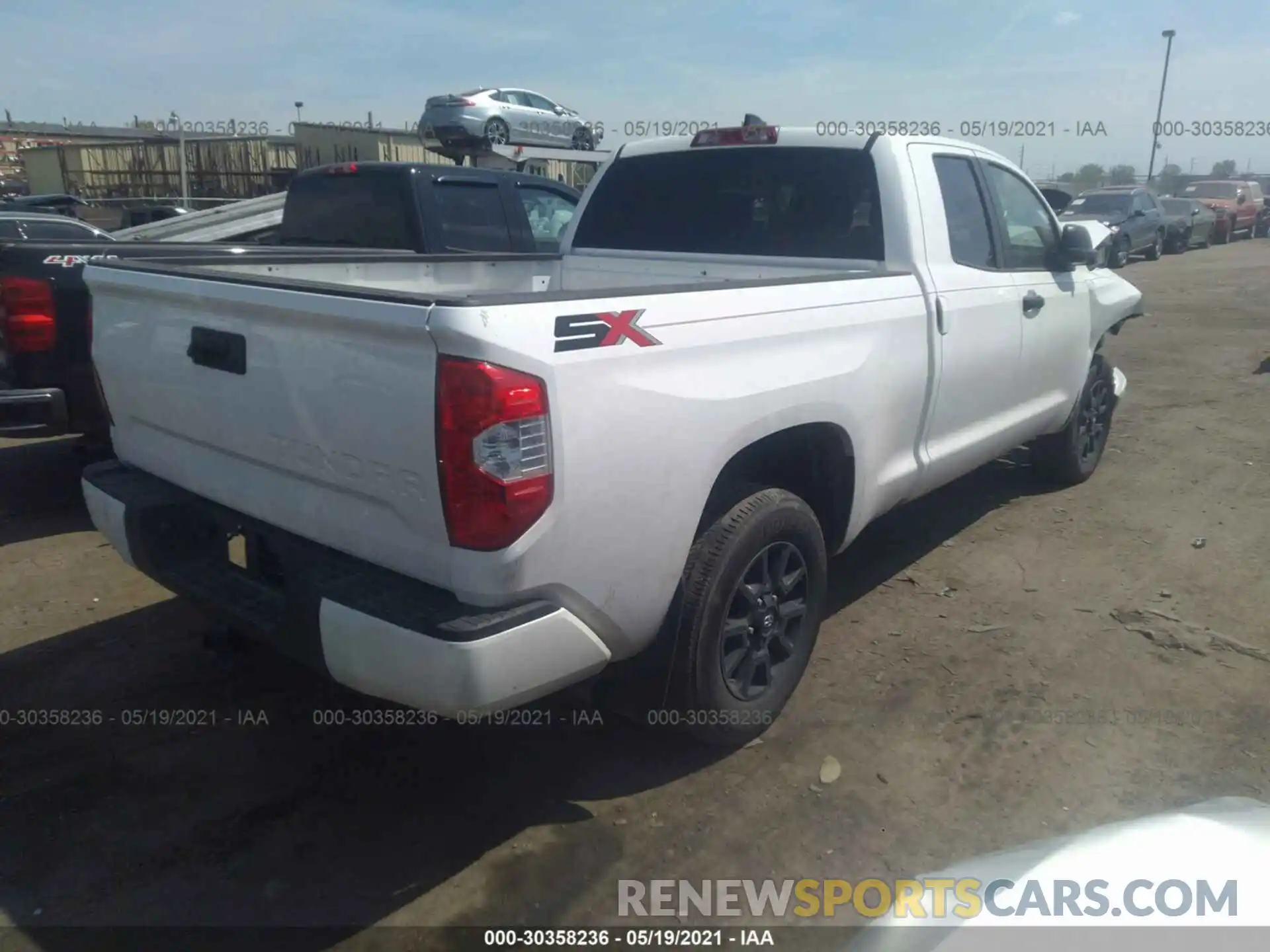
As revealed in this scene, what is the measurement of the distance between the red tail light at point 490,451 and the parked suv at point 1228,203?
30.1 m

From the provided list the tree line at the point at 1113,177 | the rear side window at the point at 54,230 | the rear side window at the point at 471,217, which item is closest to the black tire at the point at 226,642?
the rear side window at the point at 471,217

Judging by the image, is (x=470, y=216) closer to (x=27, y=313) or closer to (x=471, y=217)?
(x=471, y=217)

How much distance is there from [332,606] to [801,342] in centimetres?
165

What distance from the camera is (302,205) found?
7.12 meters

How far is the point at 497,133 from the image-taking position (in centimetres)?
1725

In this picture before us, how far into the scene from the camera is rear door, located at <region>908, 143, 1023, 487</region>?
13.6 feet

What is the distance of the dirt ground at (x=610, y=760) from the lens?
2.81m

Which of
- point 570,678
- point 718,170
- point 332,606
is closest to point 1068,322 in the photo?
point 718,170

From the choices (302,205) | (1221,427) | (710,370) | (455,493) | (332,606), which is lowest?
(1221,427)

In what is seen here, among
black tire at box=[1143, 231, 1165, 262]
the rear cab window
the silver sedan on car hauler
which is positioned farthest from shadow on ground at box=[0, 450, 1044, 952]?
black tire at box=[1143, 231, 1165, 262]

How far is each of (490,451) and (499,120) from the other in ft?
53.2

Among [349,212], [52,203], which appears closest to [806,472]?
[349,212]

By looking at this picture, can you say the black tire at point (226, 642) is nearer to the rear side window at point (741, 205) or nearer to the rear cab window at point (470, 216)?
the rear side window at point (741, 205)

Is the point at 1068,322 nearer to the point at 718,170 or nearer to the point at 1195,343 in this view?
the point at 718,170
